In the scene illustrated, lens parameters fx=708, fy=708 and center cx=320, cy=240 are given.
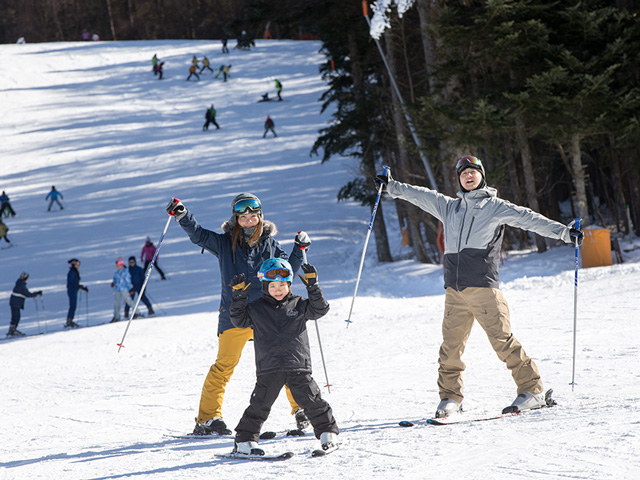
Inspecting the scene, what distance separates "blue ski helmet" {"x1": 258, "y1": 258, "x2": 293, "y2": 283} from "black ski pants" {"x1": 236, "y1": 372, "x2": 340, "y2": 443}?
0.59 metres

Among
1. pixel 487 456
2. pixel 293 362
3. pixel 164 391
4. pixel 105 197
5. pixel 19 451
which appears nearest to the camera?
pixel 487 456

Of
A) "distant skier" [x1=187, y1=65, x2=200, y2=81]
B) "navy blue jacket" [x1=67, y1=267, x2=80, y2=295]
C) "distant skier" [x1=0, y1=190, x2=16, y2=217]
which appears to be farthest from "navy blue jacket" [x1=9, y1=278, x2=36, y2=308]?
"distant skier" [x1=187, y1=65, x2=200, y2=81]

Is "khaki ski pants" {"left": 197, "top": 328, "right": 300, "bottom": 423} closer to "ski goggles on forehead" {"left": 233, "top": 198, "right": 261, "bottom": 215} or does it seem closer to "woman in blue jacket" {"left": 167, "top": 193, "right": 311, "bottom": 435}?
"woman in blue jacket" {"left": 167, "top": 193, "right": 311, "bottom": 435}

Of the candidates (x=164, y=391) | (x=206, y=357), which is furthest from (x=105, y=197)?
(x=164, y=391)

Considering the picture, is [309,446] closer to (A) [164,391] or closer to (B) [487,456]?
(B) [487,456]

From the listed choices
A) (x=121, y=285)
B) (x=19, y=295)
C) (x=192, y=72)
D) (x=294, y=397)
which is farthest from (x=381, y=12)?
(x=192, y=72)

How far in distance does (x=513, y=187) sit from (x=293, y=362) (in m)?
15.0

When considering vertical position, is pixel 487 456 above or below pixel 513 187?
below

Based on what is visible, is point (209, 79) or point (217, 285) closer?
point (217, 285)

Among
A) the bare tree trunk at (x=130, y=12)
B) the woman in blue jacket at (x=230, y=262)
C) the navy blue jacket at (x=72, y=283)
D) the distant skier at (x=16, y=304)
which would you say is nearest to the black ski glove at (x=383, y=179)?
the woman in blue jacket at (x=230, y=262)

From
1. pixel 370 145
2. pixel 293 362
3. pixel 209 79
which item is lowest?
pixel 293 362

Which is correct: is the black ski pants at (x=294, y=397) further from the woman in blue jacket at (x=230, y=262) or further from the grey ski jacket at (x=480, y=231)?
the grey ski jacket at (x=480, y=231)

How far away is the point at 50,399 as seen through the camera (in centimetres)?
801

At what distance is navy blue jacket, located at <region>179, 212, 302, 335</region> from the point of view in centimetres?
520
